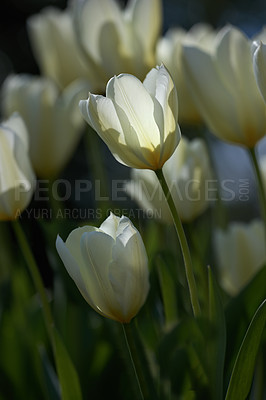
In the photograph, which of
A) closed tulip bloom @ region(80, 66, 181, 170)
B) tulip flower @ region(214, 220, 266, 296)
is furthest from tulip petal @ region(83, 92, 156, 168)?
tulip flower @ region(214, 220, 266, 296)

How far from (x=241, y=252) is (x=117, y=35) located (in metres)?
0.32

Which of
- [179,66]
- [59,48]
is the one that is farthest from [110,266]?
[59,48]

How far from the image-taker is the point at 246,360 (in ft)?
1.33

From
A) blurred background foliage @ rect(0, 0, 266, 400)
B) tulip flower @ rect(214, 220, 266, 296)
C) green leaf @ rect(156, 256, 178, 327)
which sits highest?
green leaf @ rect(156, 256, 178, 327)

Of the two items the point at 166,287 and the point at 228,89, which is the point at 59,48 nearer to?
the point at 228,89

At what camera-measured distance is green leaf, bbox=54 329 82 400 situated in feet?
1.56

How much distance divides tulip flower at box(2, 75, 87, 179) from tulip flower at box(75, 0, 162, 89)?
0.06m

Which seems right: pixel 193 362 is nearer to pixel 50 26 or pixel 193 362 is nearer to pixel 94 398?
pixel 94 398

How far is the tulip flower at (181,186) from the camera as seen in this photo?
60cm

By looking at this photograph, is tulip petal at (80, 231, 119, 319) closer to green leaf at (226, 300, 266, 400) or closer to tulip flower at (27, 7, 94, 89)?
green leaf at (226, 300, 266, 400)

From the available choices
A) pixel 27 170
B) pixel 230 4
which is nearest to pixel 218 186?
pixel 27 170

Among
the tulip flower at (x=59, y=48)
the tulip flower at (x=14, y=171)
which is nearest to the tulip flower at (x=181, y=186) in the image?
the tulip flower at (x=14, y=171)

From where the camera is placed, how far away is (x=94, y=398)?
2.01 feet

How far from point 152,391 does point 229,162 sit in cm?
227
